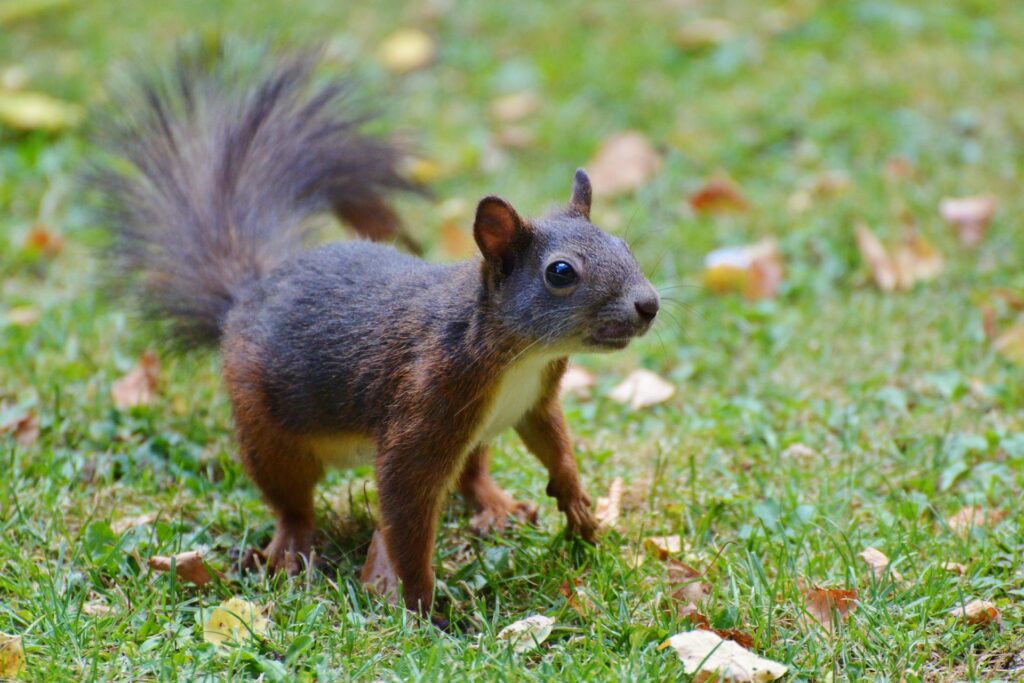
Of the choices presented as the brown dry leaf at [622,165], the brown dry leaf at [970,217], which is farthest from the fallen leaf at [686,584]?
the brown dry leaf at [622,165]

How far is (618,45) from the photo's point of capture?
5.92 meters

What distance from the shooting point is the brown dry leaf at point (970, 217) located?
4.31 meters

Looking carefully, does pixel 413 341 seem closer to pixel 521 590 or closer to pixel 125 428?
pixel 521 590

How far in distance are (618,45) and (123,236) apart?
3.11 meters

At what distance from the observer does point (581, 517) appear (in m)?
2.78

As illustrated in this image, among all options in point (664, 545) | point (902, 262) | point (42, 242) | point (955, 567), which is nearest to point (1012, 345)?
point (902, 262)

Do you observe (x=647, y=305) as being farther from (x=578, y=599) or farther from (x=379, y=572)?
(x=379, y=572)

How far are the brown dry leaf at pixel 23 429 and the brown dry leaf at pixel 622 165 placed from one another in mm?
2396

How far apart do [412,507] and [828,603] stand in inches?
34.2

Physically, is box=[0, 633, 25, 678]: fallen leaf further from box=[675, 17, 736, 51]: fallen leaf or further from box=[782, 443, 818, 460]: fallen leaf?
box=[675, 17, 736, 51]: fallen leaf

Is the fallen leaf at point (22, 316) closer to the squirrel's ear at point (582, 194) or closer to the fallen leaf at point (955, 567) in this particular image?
the squirrel's ear at point (582, 194)

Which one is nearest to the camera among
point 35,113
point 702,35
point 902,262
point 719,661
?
point 719,661

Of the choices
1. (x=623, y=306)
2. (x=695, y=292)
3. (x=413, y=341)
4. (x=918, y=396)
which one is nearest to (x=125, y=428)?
(x=413, y=341)

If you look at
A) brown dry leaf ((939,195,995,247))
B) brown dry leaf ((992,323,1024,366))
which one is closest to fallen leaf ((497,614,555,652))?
brown dry leaf ((992,323,1024,366))
